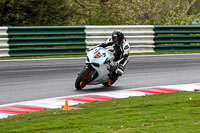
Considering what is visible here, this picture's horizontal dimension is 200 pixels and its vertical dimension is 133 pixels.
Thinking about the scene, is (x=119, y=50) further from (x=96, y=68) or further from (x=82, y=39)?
(x=82, y=39)

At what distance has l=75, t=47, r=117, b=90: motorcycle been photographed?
11805 millimetres

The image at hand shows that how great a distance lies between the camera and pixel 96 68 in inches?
467

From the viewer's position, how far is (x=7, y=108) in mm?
9750

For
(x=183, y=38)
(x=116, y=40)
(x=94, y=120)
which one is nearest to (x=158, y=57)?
(x=183, y=38)

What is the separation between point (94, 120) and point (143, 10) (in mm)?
16901

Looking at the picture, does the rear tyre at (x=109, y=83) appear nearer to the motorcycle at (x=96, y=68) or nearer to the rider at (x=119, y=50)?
the rider at (x=119, y=50)

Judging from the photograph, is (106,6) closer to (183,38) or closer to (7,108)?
(183,38)

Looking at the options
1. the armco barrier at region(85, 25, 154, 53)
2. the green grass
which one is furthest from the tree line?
the green grass

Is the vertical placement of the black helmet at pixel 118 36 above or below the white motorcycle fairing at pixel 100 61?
above

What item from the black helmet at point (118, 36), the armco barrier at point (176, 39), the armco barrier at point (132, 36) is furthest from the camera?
the armco barrier at point (176, 39)

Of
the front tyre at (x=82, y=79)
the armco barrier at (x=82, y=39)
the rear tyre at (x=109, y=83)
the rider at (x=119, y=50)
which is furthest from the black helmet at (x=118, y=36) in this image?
the armco barrier at (x=82, y=39)

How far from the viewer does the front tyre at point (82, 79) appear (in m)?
11.8

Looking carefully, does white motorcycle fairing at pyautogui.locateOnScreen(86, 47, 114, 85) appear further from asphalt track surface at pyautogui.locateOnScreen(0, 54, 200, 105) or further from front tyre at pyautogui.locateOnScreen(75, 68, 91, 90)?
asphalt track surface at pyautogui.locateOnScreen(0, 54, 200, 105)

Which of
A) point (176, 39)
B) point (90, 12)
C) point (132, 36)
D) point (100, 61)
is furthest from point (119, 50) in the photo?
point (90, 12)
